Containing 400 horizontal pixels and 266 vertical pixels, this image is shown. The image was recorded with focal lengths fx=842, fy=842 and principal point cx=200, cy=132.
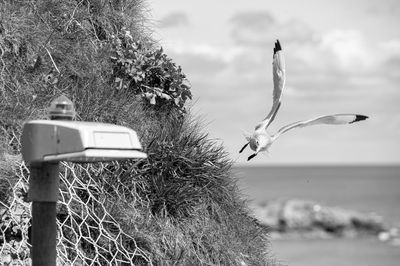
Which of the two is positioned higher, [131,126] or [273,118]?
[131,126]

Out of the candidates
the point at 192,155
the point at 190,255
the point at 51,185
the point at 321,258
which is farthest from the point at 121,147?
the point at 321,258

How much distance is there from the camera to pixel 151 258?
5242 mm

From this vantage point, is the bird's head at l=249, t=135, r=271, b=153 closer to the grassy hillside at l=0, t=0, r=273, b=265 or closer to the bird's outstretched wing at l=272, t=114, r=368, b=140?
the bird's outstretched wing at l=272, t=114, r=368, b=140

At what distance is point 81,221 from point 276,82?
147 cm

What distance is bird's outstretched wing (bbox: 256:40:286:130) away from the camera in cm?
475

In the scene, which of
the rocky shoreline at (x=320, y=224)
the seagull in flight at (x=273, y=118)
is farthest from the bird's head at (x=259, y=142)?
the rocky shoreline at (x=320, y=224)

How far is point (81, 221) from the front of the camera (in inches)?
204

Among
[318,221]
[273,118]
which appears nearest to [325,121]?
[273,118]

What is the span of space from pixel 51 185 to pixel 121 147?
15.9 inches

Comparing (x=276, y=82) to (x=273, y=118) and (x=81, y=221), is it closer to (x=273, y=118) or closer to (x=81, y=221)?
(x=273, y=118)

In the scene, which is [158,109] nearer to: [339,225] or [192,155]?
[192,155]

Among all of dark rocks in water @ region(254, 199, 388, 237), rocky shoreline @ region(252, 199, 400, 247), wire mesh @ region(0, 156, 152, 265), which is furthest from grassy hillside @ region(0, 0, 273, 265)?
dark rocks in water @ region(254, 199, 388, 237)

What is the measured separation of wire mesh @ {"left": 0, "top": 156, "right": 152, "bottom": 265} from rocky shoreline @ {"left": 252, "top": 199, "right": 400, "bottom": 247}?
4036 centimetres

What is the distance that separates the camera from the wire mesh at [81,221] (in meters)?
4.79
